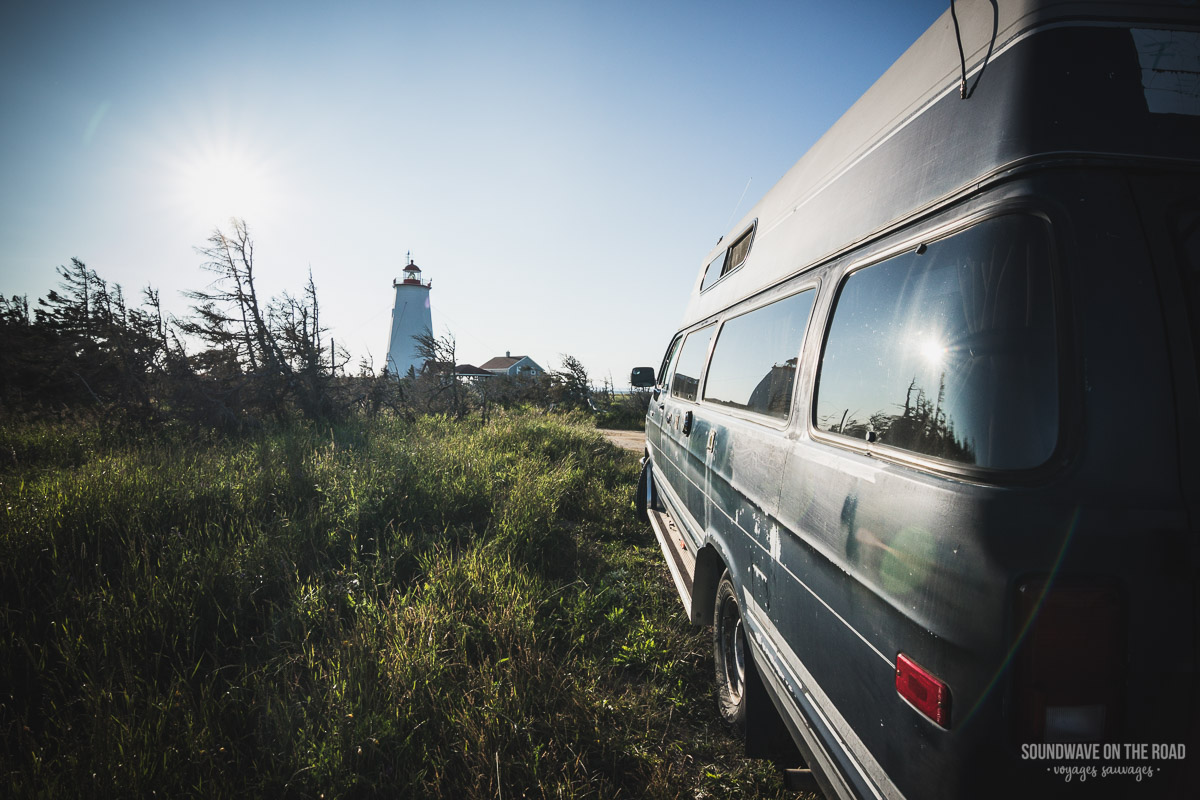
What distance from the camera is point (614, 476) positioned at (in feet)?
23.6

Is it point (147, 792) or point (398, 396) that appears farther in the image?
point (398, 396)

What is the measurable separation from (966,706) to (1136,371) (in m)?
0.73

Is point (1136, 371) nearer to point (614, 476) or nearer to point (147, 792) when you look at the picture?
point (147, 792)

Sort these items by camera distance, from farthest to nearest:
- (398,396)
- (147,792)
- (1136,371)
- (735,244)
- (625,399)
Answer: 1. (625,399)
2. (398,396)
3. (735,244)
4. (147,792)
5. (1136,371)

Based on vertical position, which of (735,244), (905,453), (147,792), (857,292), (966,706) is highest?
(735,244)

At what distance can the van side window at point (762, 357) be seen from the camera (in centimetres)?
204

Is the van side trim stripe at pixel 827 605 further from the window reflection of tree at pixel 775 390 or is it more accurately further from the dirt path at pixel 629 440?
the dirt path at pixel 629 440

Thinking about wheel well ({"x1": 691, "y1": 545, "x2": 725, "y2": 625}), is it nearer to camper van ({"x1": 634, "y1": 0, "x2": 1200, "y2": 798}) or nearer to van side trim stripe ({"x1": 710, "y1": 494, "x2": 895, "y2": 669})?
van side trim stripe ({"x1": 710, "y1": 494, "x2": 895, "y2": 669})

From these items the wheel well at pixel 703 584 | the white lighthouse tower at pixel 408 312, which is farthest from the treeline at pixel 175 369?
the white lighthouse tower at pixel 408 312

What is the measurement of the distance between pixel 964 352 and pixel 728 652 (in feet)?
6.39

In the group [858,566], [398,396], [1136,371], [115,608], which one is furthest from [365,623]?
[398,396]

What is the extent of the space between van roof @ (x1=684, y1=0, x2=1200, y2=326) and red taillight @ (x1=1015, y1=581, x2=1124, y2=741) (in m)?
0.92

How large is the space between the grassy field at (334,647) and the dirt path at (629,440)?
20.2 feet

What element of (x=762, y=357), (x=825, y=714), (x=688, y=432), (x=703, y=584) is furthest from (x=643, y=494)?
(x=825, y=714)
